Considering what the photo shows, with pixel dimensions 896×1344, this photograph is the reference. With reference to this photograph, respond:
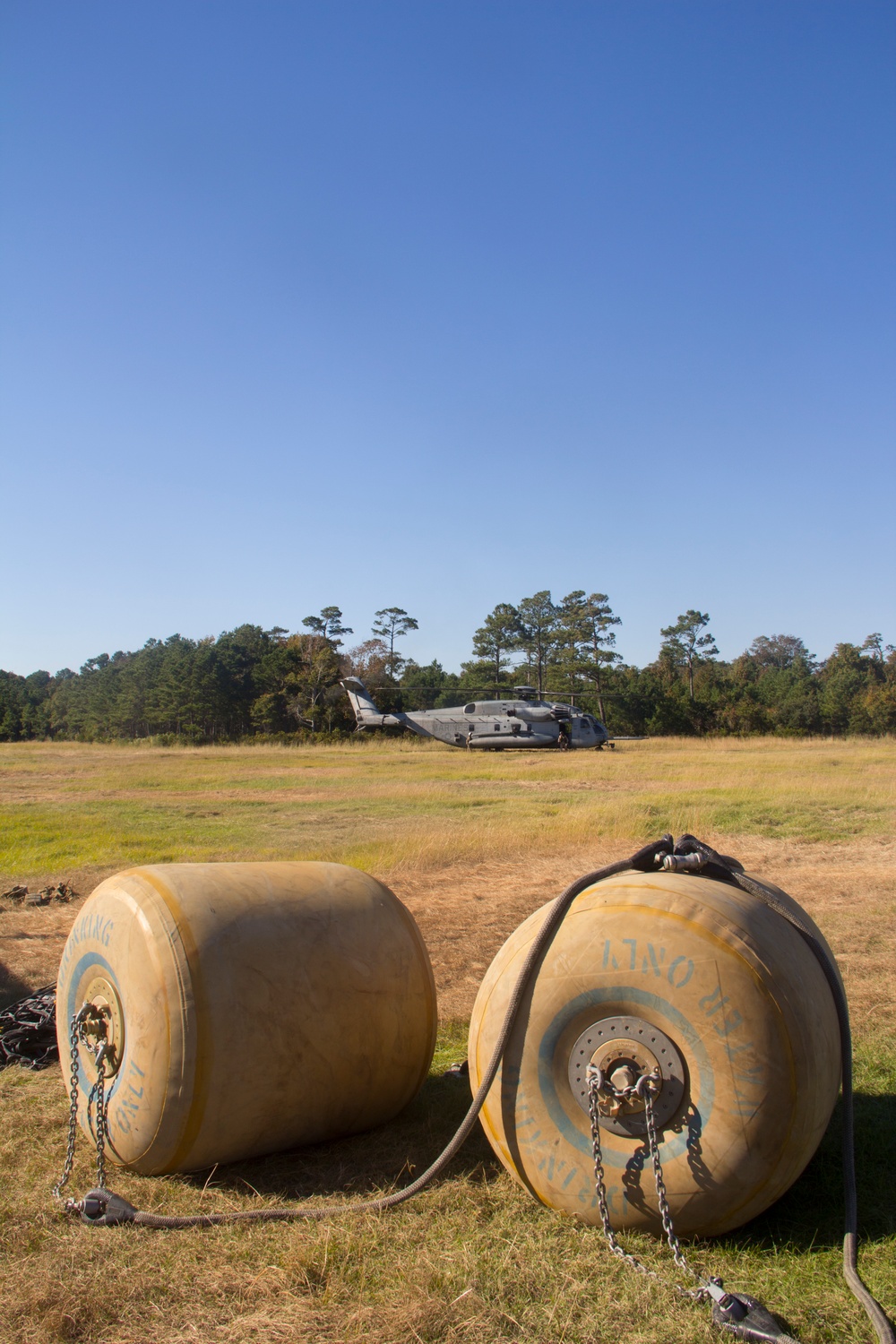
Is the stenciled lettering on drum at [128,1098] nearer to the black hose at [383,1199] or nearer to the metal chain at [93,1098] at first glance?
the metal chain at [93,1098]

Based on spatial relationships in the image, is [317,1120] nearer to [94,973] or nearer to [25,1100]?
[94,973]

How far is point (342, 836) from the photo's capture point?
1552cm

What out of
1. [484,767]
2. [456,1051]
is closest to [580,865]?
[456,1051]

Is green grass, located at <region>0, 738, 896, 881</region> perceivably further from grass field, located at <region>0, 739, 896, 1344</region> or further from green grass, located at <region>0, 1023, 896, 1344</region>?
green grass, located at <region>0, 1023, 896, 1344</region>

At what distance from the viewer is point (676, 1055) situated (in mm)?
3102

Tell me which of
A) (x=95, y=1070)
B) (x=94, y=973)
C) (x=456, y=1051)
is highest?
(x=94, y=973)

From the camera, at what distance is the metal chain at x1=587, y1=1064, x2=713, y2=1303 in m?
2.93

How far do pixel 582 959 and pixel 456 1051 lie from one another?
2.69m

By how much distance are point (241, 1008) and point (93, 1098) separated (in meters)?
0.76

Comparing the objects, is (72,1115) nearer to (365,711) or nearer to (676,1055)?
(676,1055)

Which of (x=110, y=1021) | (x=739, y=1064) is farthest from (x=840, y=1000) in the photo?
(x=110, y=1021)

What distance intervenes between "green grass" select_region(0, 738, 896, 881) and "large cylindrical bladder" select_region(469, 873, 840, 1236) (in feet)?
29.5

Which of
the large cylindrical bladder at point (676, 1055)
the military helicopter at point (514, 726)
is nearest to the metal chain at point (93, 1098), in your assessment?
the large cylindrical bladder at point (676, 1055)

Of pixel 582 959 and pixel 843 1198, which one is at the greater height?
pixel 582 959
